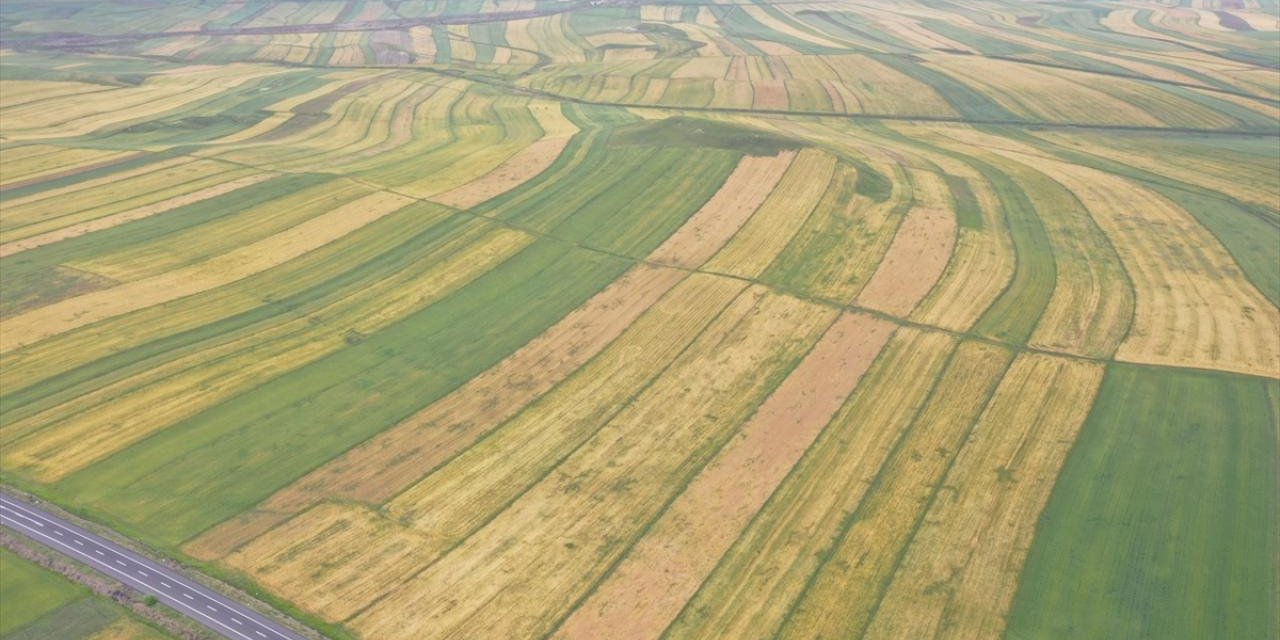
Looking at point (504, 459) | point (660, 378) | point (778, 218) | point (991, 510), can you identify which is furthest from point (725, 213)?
point (991, 510)

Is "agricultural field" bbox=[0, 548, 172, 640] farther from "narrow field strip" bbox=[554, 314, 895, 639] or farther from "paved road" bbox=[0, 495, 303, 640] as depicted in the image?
"narrow field strip" bbox=[554, 314, 895, 639]

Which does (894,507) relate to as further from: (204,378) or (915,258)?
(204,378)

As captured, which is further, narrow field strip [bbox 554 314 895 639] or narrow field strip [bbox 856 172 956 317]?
narrow field strip [bbox 856 172 956 317]

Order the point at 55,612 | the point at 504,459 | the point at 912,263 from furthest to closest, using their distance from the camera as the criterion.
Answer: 1. the point at 912,263
2. the point at 504,459
3. the point at 55,612

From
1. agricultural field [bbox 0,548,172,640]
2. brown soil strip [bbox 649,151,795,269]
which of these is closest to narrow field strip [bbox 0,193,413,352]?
agricultural field [bbox 0,548,172,640]

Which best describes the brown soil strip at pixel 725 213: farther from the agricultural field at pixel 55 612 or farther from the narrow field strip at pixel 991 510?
the agricultural field at pixel 55 612

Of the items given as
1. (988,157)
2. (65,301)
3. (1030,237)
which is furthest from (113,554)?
(988,157)

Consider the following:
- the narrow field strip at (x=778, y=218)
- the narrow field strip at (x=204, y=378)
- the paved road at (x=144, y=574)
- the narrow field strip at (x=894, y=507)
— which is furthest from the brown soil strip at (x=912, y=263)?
the paved road at (x=144, y=574)
